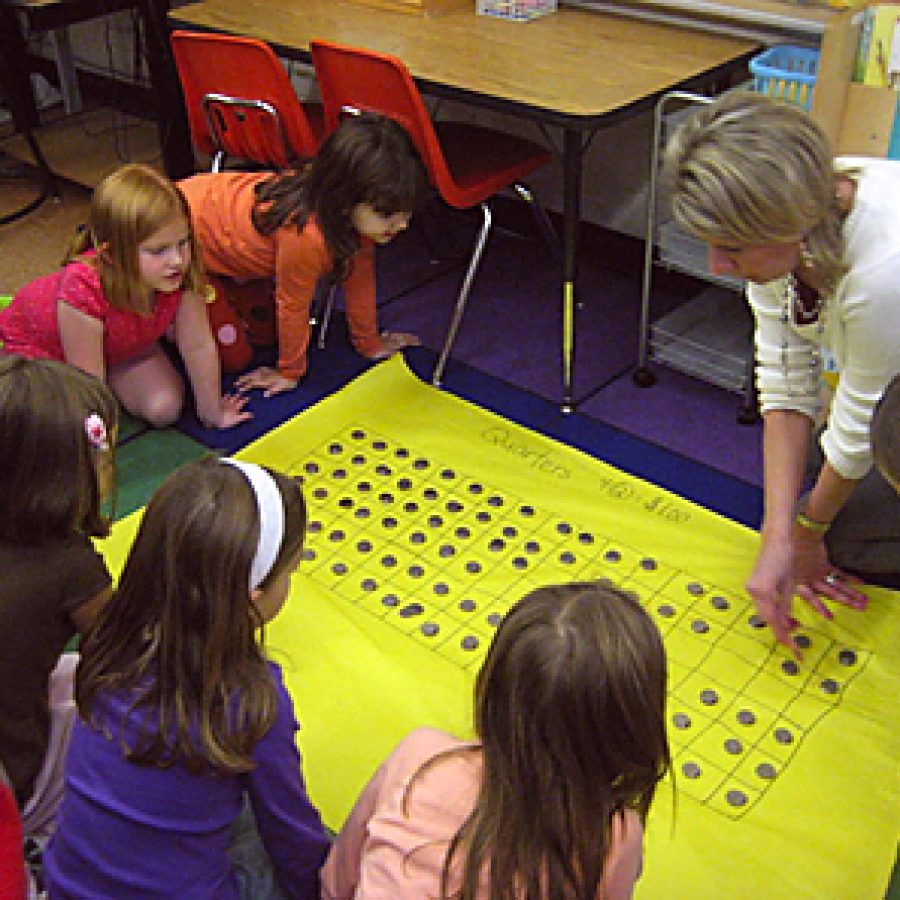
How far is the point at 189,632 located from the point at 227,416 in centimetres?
132

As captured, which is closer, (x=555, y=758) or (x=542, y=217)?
(x=555, y=758)

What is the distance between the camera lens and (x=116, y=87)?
4.07 meters

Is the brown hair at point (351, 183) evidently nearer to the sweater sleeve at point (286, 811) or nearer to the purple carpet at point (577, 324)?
the purple carpet at point (577, 324)

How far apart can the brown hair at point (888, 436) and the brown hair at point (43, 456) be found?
→ 0.96m

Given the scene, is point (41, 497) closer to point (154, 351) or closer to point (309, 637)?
point (309, 637)

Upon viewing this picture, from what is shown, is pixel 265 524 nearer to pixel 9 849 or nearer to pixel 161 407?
pixel 9 849

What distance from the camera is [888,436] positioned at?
130 cm

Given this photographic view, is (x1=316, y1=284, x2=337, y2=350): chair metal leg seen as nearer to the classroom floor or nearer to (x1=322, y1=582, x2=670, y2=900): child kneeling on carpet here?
the classroom floor

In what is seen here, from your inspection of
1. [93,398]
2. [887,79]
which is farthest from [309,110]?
[93,398]

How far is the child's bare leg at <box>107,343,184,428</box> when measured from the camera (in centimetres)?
240

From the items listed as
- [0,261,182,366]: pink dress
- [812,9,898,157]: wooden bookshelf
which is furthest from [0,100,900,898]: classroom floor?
[812,9,898,157]: wooden bookshelf

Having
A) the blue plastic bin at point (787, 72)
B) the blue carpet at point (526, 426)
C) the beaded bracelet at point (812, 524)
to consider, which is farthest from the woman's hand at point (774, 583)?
the blue plastic bin at point (787, 72)

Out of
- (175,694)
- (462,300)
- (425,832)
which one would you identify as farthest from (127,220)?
(425,832)

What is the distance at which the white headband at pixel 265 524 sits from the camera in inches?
45.5
